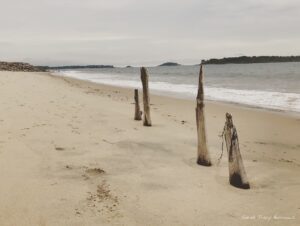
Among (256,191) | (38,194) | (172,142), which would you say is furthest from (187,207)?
(172,142)

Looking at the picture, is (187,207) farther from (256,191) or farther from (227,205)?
(256,191)

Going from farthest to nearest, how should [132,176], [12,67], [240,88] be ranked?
[12,67] < [240,88] < [132,176]

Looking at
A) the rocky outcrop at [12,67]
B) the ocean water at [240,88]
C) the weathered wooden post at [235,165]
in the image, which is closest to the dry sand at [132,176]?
the weathered wooden post at [235,165]

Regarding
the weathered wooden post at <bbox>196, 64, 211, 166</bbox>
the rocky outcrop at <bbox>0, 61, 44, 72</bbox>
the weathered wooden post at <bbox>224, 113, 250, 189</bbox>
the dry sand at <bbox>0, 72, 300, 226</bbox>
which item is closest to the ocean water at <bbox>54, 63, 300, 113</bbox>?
the dry sand at <bbox>0, 72, 300, 226</bbox>

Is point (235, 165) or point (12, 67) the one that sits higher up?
point (12, 67)

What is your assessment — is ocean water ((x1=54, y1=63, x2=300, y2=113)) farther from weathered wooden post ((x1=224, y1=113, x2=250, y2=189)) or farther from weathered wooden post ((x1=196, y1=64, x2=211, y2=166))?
weathered wooden post ((x1=224, y1=113, x2=250, y2=189))

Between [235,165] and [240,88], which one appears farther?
[240,88]

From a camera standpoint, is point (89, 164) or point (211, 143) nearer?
point (89, 164)

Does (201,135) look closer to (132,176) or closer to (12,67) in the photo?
(132,176)

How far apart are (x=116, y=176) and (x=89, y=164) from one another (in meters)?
0.83

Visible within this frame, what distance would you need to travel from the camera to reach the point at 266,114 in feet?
51.2

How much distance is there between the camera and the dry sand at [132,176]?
504cm

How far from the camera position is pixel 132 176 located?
6547 mm

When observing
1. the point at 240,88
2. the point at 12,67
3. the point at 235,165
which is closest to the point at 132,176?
the point at 235,165
